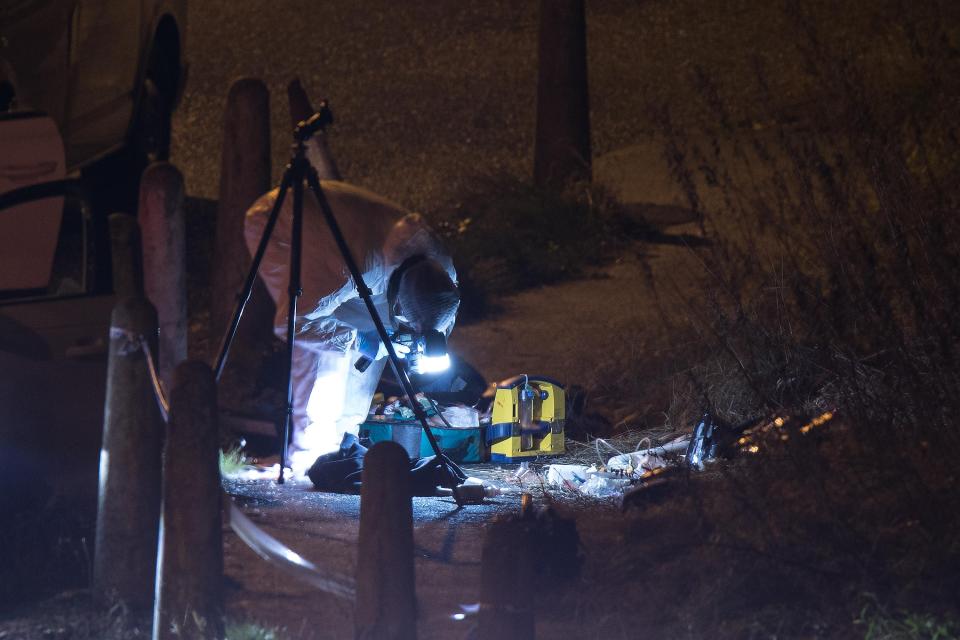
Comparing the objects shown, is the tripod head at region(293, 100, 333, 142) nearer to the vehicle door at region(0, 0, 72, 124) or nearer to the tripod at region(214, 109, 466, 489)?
the tripod at region(214, 109, 466, 489)

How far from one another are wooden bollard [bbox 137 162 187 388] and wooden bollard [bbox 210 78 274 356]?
1.63 meters

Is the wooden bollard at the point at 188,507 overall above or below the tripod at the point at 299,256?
below

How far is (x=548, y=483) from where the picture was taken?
6090mm

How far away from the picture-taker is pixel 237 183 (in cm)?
780

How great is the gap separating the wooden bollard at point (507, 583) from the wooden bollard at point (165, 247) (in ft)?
9.82

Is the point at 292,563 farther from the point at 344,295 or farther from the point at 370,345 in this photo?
the point at 370,345

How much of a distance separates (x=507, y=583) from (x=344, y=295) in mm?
2940

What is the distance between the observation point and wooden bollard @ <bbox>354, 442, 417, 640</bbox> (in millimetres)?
3264

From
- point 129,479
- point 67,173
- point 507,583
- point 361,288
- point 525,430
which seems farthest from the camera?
point 67,173

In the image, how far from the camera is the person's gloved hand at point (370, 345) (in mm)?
6184

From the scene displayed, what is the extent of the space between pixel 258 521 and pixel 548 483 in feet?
4.81

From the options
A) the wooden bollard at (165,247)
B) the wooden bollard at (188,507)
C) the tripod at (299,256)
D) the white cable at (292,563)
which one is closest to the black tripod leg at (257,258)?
the tripod at (299,256)

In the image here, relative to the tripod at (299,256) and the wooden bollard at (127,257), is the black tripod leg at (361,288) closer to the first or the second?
the tripod at (299,256)

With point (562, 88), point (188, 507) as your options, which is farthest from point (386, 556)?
point (562, 88)
